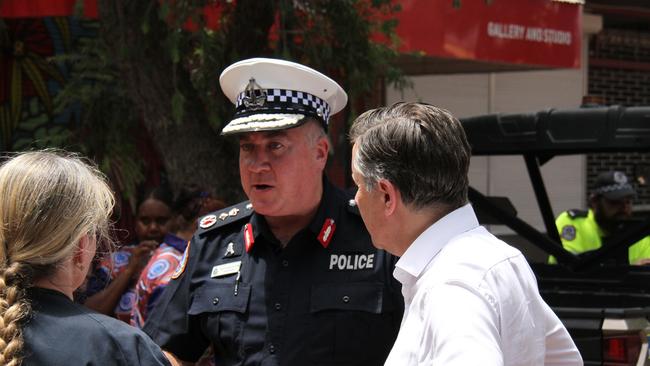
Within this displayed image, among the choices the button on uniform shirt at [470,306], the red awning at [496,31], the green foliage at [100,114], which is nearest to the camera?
the button on uniform shirt at [470,306]

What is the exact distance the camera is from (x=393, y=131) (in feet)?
6.86

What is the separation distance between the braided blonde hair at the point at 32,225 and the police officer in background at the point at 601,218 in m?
5.11

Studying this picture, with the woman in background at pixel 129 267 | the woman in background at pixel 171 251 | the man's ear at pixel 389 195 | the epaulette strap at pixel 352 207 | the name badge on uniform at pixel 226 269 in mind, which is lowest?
the woman in background at pixel 129 267

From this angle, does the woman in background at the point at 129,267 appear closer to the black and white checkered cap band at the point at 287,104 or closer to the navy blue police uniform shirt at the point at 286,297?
the navy blue police uniform shirt at the point at 286,297

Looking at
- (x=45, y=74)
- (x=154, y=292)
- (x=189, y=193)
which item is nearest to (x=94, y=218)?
(x=154, y=292)

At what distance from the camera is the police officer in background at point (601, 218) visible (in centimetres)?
659

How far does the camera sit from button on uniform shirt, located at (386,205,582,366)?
1753 mm

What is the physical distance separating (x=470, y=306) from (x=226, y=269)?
145cm

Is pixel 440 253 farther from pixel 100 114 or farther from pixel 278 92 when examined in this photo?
pixel 100 114

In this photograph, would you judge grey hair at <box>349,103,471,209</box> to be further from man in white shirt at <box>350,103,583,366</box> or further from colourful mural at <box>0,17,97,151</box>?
colourful mural at <box>0,17,97,151</box>

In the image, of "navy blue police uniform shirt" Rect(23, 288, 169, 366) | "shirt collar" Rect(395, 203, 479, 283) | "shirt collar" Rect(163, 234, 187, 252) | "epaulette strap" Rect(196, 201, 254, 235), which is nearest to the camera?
"navy blue police uniform shirt" Rect(23, 288, 169, 366)

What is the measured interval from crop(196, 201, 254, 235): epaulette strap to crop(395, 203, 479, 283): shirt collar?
1.24m

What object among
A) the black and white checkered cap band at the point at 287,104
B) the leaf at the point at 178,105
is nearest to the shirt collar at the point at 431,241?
the black and white checkered cap band at the point at 287,104

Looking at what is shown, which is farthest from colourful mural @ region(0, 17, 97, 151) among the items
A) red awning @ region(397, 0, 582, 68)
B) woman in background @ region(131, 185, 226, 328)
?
woman in background @ region(131, 185, 226, 328)
